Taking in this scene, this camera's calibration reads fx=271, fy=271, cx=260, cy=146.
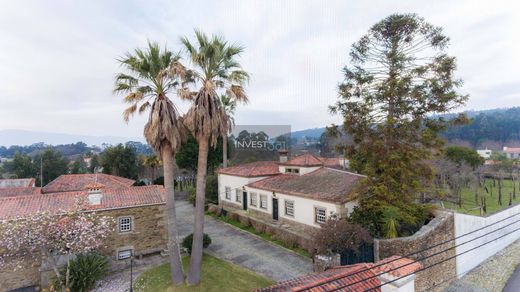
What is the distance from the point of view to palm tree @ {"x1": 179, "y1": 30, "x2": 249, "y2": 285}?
12.6m

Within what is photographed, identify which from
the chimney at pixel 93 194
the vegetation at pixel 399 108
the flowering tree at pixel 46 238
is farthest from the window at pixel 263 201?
the flowering tree at pixel 46 238

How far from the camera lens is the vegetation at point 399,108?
51.2ft

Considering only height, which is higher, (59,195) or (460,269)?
(59,195)

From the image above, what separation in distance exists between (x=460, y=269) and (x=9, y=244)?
24.6 metres

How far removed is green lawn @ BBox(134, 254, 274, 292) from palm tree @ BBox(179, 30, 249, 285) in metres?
0.83

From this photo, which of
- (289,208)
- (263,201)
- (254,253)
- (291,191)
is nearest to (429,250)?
(291,191)

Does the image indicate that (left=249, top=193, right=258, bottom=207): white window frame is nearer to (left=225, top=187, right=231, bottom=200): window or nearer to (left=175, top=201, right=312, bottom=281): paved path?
(left=175, top=201, right=312, bottom=281): paved path

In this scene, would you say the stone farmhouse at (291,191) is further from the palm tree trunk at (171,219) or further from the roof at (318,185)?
the palm tree trunk at (171,219)

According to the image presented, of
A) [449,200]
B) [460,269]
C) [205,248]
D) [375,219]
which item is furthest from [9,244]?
[449,200]

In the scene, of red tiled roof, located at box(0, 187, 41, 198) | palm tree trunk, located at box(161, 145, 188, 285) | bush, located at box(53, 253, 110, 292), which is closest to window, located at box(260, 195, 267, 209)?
palm tree trunk, located at box(161, 145, 188, 285)

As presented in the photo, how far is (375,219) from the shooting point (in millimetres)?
15383

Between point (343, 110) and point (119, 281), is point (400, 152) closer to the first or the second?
point (343, 110)

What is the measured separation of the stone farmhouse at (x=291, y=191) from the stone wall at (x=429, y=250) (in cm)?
419

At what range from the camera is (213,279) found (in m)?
14.0
